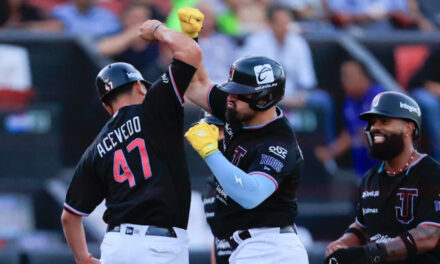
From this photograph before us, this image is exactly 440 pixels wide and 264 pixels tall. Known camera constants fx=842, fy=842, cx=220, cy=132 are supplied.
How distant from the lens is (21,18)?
10.6 m

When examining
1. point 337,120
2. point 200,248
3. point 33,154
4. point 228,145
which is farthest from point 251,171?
point 337,120

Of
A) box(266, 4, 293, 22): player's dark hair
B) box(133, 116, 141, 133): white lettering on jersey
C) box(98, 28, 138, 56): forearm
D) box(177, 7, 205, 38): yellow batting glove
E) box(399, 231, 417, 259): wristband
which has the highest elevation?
box(177, 7, 205, 38): yellow batting glove

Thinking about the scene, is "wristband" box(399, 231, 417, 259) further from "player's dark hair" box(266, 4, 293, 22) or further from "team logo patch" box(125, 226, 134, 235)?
"player's dark hair" box(266, 4, 293, 22)

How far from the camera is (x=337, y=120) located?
34.4 ft

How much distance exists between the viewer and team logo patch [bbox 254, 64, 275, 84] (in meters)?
5.24

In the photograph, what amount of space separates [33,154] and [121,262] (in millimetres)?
4266

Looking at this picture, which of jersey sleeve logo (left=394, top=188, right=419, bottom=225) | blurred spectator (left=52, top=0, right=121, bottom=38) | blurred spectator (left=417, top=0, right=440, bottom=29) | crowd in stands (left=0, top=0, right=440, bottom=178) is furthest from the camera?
blurred spectator (left=417, top=0, right=440, bottom=29)

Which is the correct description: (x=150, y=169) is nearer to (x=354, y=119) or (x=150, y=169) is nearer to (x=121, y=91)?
(x=121, y=91)

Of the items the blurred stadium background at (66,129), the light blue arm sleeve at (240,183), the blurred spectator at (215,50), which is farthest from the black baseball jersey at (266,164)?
the blurred spectator at (215,50)

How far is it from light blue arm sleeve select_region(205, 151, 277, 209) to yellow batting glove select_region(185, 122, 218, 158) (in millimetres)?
40

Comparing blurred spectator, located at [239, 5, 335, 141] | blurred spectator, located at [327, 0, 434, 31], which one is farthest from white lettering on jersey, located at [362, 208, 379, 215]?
blurred spectator, located at [327, 0, 434, 31]

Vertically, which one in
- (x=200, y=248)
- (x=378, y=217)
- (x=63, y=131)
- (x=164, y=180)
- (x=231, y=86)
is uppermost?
(x=231, y=86)

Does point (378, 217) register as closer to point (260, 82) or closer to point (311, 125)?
point (260, 82)

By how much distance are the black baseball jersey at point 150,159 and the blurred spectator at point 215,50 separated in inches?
192
